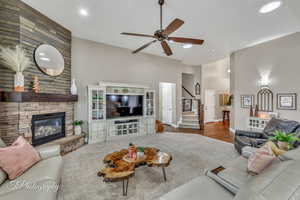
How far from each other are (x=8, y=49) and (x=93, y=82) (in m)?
2.17

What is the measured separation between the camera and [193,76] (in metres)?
7.73

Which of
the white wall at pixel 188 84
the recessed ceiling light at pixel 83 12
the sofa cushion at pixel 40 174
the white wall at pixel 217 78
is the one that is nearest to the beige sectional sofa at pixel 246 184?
the sofa cushion at pixel 40 174

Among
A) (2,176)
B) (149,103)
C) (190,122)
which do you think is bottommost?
(190,122)

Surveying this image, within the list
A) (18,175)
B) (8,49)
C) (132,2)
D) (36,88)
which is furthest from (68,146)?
(132,2)

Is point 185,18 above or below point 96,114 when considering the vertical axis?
above

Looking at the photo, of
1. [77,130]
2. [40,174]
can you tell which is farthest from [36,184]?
[77,130]

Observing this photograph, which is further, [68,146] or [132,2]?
[68,146]

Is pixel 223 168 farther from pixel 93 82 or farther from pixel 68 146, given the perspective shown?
pixel 93 82

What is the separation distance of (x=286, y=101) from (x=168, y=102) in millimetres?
4472

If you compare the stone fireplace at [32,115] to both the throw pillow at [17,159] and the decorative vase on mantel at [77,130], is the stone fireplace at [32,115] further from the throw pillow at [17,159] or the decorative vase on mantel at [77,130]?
the throw pillow at [17,159]

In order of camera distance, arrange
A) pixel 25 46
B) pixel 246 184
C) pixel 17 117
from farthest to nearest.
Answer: pixel 25 46
pixel 17 117
pixel 246 184

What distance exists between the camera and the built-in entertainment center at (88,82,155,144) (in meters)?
4.12

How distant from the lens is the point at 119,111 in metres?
4.64

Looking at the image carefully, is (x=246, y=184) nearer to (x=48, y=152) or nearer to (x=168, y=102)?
(x=48, y=152)
